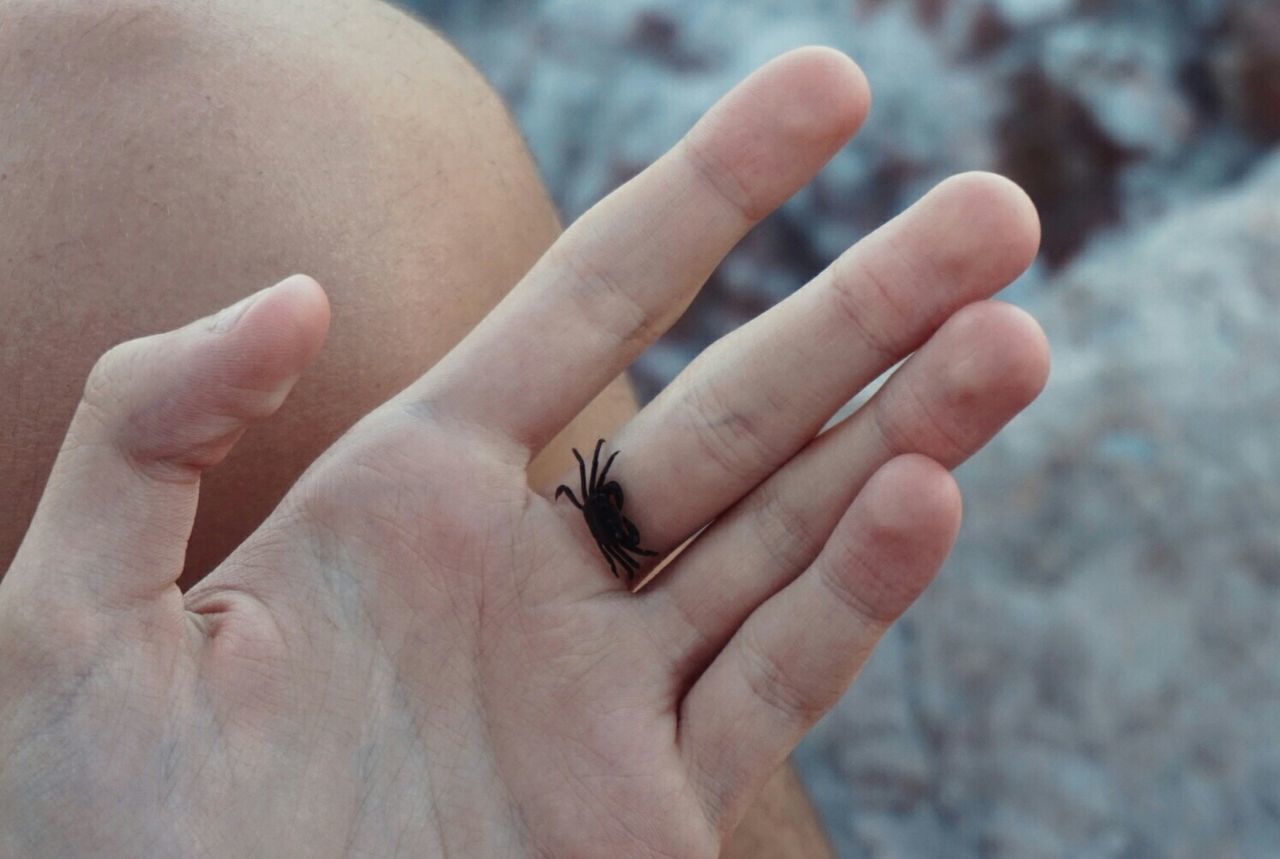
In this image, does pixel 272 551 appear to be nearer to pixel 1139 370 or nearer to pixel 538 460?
pixel 538 460

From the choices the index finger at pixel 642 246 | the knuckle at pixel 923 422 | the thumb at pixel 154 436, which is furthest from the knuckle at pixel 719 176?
the thumb at pixel 154 436

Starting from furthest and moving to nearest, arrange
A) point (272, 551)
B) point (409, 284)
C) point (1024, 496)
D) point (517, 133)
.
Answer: point (1024, 496) < point (517, 133) < point (409, 284) < point (272, 551)

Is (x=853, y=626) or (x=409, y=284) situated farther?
(x=409, y=284)

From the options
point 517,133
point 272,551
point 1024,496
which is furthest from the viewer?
point 1024,496

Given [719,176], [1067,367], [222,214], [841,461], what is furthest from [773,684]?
[1067,367]

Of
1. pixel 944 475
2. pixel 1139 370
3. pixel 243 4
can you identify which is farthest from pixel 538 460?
pixel 1139 370

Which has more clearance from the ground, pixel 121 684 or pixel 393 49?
pixel 393 49

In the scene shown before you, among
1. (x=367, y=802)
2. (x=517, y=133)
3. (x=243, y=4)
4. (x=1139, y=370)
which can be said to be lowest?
(x=1139, y=370)

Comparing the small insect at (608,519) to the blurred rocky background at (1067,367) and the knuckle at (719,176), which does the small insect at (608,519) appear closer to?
the knuckle at (719,176)

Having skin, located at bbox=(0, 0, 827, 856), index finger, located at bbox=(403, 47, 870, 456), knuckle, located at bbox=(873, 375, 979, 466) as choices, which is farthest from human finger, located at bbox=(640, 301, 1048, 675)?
skin, located at bbox=(0, 0, 827, 856)
